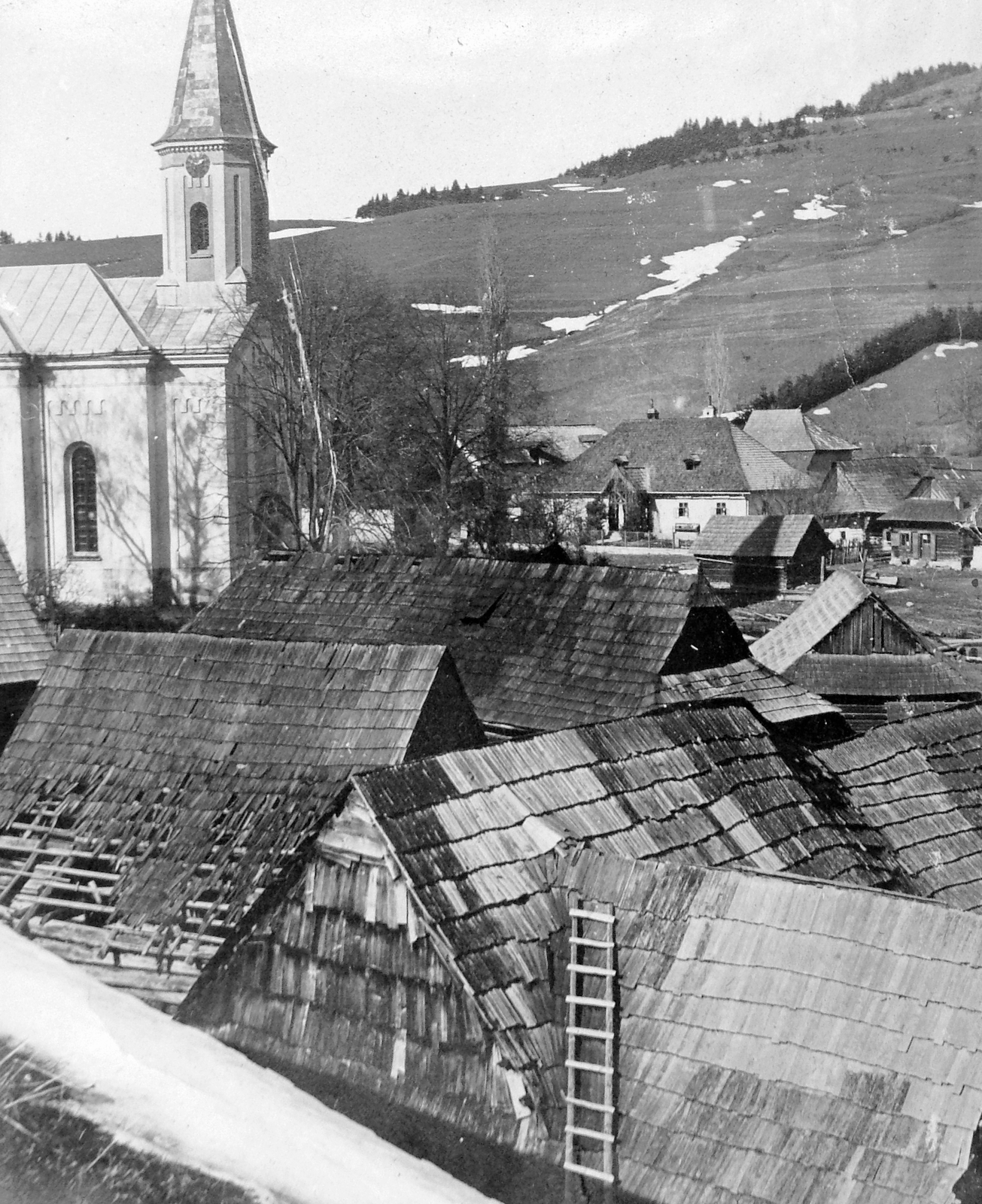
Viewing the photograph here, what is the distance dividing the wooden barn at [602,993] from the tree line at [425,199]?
37981 mm

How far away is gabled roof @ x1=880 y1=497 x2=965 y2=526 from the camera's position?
50.1m

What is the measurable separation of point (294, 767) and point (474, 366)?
111 feet

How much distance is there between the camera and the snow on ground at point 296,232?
35781 mm

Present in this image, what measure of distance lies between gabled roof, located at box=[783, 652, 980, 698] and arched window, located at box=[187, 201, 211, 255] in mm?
21687

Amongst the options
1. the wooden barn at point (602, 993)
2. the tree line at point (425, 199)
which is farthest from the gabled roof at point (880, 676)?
the tree line at point (425, 199)

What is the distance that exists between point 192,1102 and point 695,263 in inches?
3639

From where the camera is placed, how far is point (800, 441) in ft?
234

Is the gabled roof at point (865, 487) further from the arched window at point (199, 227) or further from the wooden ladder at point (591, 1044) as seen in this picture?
the wooden ladder at point (591, 1044)

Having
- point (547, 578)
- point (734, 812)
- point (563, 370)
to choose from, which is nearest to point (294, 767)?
point (734, 812)

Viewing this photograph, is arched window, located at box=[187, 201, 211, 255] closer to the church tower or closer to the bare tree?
the church tower

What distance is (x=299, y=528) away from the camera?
111ft

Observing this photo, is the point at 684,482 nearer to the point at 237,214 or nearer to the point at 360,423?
the point at 360,423

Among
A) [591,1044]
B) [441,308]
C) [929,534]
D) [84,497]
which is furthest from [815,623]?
[929,534]

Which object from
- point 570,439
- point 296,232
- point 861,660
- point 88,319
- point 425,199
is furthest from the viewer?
point 570,439
